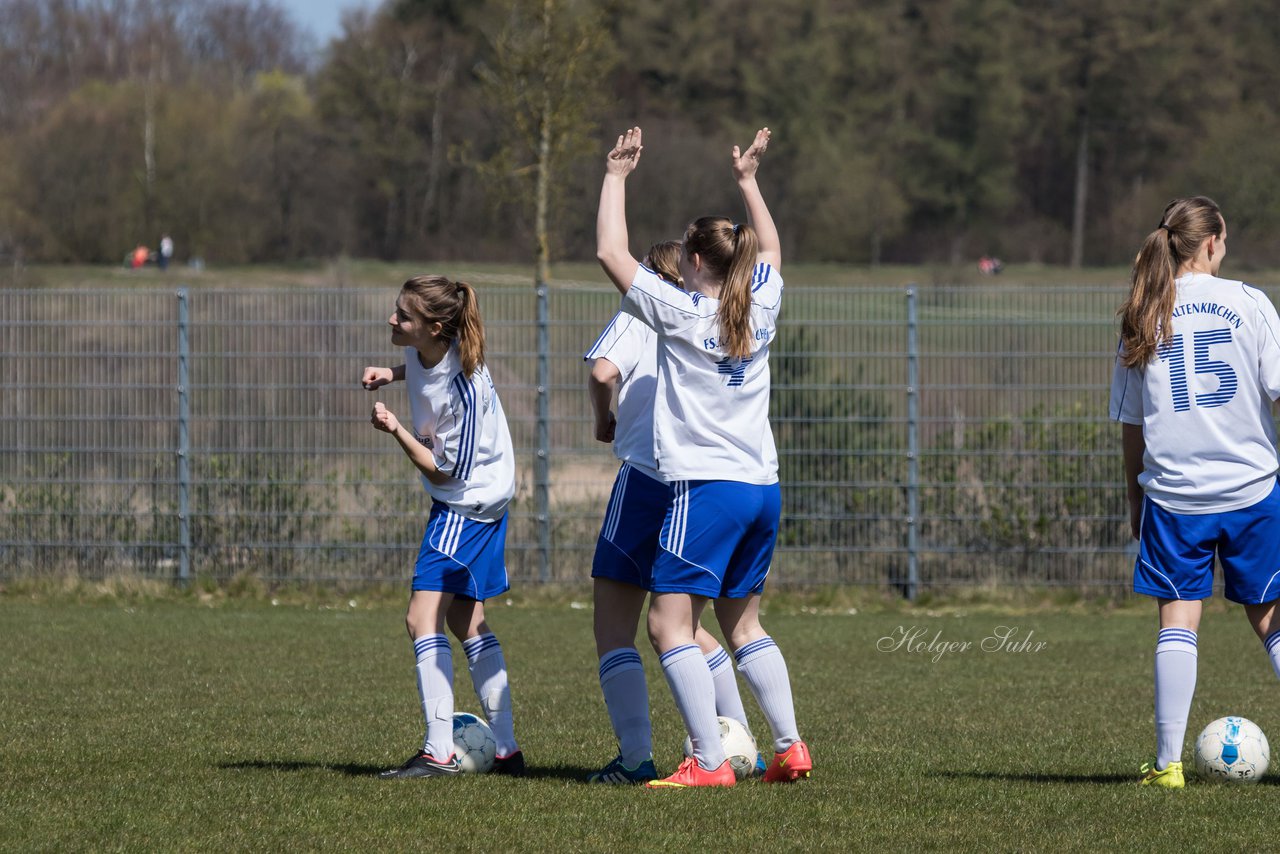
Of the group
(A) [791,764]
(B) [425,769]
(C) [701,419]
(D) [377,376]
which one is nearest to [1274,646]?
(A) [791,764]

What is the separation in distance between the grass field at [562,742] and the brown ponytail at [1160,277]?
1.54m

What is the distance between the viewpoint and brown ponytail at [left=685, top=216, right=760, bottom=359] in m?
5.49

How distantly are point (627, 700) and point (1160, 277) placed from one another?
92.7 inches

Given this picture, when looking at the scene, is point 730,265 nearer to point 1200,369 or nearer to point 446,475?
point 446,475

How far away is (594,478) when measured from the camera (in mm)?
14070

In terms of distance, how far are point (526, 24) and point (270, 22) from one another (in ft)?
193

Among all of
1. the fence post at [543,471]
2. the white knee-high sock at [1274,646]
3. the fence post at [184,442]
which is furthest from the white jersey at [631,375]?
the fence post at [184,442]

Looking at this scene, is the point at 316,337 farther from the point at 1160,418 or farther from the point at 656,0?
the point at 656,0

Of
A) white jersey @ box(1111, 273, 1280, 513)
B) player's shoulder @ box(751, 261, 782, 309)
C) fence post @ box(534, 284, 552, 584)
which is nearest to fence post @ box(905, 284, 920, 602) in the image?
fence post @ box(534, 284, 552, 584)

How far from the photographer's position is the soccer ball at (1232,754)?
596cm

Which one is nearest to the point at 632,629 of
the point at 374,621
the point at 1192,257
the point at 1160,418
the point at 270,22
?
the point at 1160,418

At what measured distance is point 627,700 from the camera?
19.3ft

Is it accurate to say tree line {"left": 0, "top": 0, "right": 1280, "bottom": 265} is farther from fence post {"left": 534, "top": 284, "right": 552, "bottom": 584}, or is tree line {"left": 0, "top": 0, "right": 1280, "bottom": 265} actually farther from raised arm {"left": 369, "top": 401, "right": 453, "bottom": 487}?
raised arm {"left": 369, "top": 401, "right": 453, "bottom": 487}

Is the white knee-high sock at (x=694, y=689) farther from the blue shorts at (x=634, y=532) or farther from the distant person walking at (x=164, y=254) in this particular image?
the distant person walking at (x=164, y=254)
